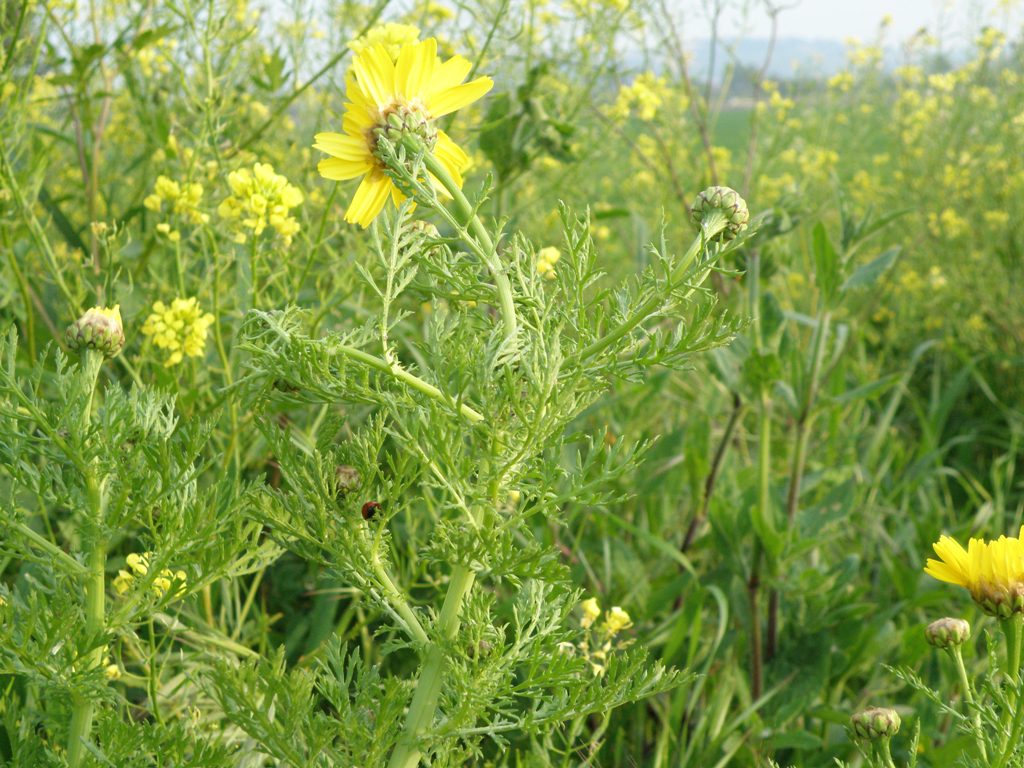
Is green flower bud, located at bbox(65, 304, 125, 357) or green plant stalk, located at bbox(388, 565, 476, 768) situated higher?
green flower bud, located at bbox(65, 304, 125, 357)

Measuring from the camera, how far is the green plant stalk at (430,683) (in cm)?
79

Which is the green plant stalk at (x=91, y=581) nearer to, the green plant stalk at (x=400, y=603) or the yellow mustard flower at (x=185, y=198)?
the green plant stalk at (x=400, y=603)

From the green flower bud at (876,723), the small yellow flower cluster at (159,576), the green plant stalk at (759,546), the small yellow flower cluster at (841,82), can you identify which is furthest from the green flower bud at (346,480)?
the small yellow flower cluster at (841,82)

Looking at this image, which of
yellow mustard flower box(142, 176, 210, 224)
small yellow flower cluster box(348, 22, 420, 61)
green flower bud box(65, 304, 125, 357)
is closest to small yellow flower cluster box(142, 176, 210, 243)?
yellow mustard flower box(142, 176, 210, 224)

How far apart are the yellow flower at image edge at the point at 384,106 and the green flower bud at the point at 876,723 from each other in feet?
1.89

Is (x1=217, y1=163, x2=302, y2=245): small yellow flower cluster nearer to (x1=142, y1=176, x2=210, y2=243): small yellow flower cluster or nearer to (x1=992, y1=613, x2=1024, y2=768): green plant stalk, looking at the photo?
(x1=142, y1=176, x2=210, y2=243): small yellow flower cluster

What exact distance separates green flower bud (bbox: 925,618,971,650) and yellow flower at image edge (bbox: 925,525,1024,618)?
6 cm

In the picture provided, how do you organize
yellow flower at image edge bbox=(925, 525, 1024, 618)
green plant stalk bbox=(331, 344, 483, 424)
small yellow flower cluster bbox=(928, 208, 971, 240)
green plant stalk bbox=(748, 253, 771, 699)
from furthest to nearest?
small yellow flower cluster bbox=(928, 208, 971, 240) < green plant stalk bbox=(748, 253, 771, 699) < yellow flower at image edge bbox=(925, 525, 1024, 618) < green plant stalk bbox=(331, 344, 483, 424)

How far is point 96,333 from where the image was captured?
85cm

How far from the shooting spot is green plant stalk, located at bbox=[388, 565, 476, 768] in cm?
79

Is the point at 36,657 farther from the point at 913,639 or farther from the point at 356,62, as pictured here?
the point at 913,639

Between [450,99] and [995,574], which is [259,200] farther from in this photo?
[995,574]

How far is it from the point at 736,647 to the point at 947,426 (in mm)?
1577

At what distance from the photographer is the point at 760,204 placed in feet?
13.5
